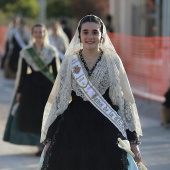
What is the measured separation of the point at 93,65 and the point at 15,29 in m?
16.4

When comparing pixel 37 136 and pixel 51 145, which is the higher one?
pixel 51 145

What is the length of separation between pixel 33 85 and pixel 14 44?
12741mm

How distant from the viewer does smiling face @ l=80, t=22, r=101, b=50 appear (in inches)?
223

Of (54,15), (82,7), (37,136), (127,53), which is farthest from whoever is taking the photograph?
(54,15)

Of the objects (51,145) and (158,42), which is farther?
(158,42)

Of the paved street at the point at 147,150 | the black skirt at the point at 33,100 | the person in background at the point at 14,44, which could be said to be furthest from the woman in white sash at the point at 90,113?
the person in background at the point at 14,44

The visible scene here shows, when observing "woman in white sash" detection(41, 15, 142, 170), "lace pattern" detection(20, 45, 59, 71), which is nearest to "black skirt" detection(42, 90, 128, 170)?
Answer: "woman in white sash" detection(41, 15, 142, 170)

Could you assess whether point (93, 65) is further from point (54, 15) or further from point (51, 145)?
point (54, 15)

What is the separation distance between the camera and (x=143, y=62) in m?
17.5

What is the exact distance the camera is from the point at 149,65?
17047mm

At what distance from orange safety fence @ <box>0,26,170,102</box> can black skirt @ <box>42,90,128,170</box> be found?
943 cm

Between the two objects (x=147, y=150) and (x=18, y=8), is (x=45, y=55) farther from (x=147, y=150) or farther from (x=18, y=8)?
(x=18, y=8)

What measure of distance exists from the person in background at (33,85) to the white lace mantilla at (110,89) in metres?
4.18

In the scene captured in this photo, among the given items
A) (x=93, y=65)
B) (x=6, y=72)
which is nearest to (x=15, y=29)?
(x=6, y=72)
